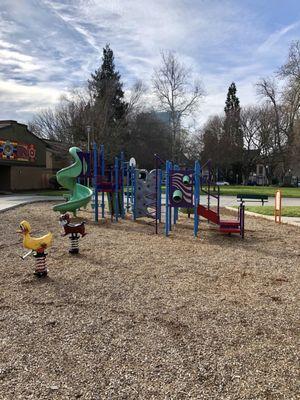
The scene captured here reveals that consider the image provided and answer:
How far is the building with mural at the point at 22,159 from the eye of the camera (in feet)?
109

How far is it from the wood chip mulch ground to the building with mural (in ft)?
92.8

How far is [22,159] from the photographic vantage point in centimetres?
3519

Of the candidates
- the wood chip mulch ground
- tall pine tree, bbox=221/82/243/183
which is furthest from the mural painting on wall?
tall pine tree, bbox=221/82/243/183

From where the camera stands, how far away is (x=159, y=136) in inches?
2098

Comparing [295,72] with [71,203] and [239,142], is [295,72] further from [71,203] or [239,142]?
[71,203]

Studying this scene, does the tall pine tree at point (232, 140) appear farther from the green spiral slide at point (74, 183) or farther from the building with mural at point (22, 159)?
the green spiral slide at point (74, 183)

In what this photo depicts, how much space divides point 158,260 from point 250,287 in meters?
2.11

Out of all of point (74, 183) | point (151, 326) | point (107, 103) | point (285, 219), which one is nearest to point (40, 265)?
point (151, 326)

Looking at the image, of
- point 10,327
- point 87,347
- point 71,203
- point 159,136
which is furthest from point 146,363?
point 159,136

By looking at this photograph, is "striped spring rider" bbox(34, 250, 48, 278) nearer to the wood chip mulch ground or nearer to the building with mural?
the wood chip mulch ground

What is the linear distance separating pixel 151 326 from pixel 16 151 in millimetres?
33323

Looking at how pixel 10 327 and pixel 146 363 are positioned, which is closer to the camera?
pixel 146 363

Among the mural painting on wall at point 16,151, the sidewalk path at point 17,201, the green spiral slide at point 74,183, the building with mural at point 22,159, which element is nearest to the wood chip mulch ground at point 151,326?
the green spiral slide at point 74,183

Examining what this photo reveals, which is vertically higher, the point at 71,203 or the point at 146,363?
the point at 71,203
